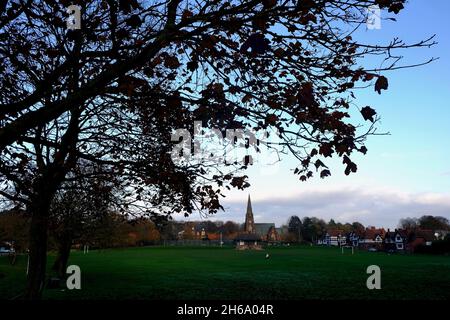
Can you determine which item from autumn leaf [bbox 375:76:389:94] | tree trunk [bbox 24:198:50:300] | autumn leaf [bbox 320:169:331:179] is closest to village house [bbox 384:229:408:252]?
tree trunk [bbox 24:198:50:300]

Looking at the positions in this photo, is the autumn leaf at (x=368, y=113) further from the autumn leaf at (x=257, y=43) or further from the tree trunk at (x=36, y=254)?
the tree trunk at (x=36, y=254)

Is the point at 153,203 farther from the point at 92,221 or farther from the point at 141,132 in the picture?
the point at 92,221

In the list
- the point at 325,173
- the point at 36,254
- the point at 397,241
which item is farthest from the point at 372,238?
the point at 325,173

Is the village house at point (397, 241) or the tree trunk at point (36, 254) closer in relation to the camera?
the tree trunk at point (36, 254)

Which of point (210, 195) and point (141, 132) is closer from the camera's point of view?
point (210, 195)

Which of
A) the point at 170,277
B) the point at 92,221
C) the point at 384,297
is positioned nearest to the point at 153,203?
the point at 92,221

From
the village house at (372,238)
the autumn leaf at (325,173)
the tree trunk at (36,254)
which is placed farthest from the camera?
the village house at (372,238)

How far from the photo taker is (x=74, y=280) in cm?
3700

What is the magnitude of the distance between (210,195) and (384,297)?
2426 centimetres

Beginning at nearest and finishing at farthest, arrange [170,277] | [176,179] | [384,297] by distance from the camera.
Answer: [176,179]
[384,297]
[170,277]

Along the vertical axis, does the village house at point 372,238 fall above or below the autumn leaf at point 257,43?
below

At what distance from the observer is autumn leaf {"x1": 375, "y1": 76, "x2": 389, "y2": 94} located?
628cm

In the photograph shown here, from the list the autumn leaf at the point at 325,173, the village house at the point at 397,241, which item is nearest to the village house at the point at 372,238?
the village house at the point at 397,241

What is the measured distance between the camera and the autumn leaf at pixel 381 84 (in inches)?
247
